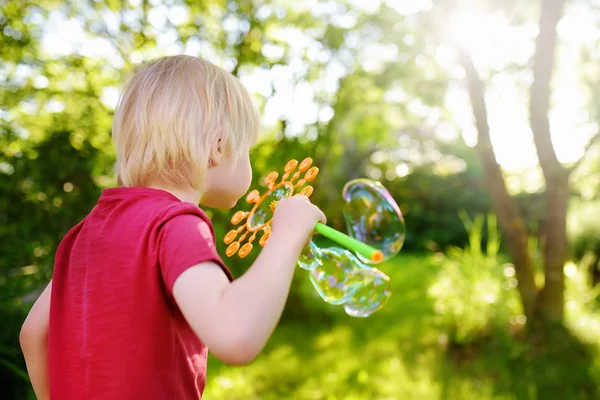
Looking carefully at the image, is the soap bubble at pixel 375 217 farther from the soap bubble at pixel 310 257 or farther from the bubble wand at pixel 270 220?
the bubble wand at pixel 270 220

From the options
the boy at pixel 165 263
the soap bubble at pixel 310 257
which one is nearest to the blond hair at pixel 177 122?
the boy at pixel 165 263

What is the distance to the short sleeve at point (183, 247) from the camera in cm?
96

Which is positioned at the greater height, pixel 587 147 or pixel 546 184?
pixel 587 147

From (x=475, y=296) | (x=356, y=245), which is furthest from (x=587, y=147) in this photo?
(x=356, y=245)

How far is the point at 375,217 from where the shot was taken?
219 centimetres

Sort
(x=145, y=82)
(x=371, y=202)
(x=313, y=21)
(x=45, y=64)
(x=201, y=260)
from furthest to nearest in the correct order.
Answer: (x=313, y=21) → (x=45, y=64) → (x=371, y=202) → (x=145, y=82) → (x=201, y=260)

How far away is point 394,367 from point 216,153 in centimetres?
377

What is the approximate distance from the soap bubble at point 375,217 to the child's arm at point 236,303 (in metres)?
1.17

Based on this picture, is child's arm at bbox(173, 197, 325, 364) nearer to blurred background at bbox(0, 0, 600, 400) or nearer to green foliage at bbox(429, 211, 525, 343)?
blurred background at bbox(0, 0, 600, 400)

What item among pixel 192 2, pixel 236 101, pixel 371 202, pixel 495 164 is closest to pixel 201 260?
pixel 236 101

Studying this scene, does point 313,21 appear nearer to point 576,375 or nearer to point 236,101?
point 576,375

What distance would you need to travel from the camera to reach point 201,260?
37.4 inches

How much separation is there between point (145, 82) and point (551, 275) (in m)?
4.32

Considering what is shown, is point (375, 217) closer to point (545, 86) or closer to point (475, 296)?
point (545, 86)
